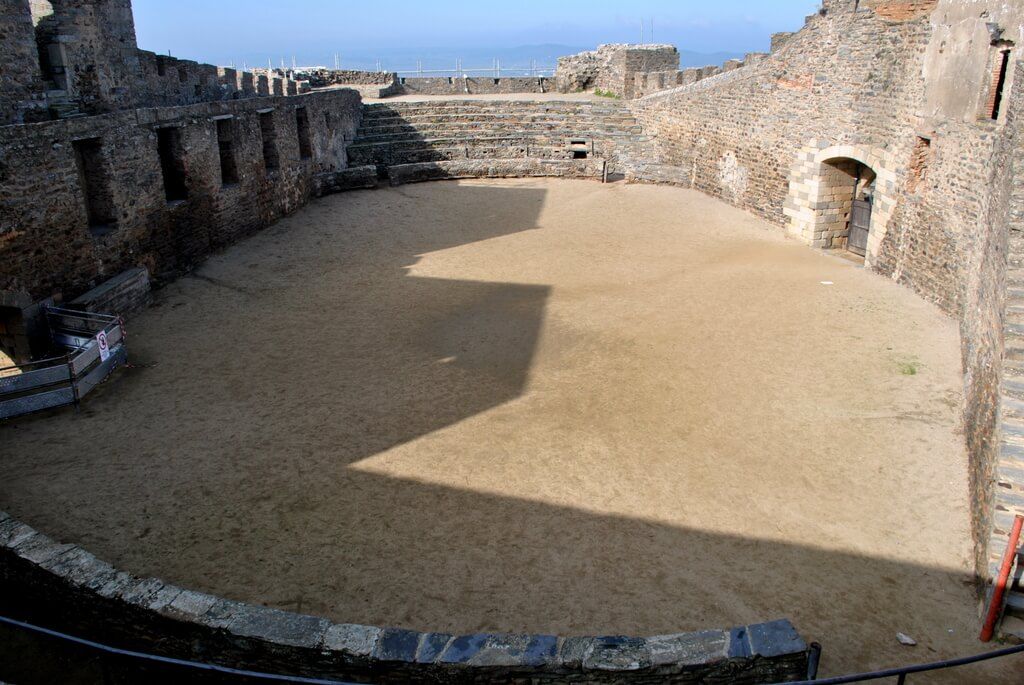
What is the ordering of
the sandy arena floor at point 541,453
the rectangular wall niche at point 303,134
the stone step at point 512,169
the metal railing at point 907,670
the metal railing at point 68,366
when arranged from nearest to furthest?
the metal railing at point 907,670 < the sandy arena floor at point 541,453 < the metal railing at point 68,366 < the rectangular wall niche at point 303,134 < the stone step at point 512,169

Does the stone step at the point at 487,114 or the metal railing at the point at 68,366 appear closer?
the metal railing at the point at 68,366

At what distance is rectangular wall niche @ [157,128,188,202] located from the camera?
11.9m

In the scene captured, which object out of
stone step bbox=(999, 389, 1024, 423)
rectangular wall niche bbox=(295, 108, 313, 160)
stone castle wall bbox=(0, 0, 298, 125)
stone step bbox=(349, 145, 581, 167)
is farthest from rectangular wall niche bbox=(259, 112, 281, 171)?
stone step bbox=(999, 389, 1024, 423)

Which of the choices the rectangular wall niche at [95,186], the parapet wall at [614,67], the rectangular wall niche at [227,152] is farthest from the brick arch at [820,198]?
the rectangular wall niche at [95,186]

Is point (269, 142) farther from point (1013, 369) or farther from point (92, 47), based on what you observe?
point (1013, 369)

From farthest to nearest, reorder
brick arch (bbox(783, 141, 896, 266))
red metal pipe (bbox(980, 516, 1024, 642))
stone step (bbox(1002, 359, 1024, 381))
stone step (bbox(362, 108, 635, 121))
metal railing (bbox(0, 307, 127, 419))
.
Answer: stone step (bbox(362, 108, 635, 121))
brick arch (bbox(783, 141, 896, 266))
metal railing (bbox(0, 307, 127, 419))
stone step (bbox(1002, 359, 1024, 381))
red metal pipe (bbox(980, 516, 1024, 642))

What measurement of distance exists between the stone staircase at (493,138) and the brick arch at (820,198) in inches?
215

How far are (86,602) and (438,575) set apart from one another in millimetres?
2298

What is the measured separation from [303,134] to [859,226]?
11144 mm

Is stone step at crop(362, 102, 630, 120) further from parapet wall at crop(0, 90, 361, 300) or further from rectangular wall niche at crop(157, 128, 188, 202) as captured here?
rectangular wall niche at crop(157, 128, 188, 202)

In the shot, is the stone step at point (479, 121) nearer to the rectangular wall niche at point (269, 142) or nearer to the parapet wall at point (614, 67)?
the parapet wall at point (614, 67)

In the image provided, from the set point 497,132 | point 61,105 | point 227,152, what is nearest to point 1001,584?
point 227,152

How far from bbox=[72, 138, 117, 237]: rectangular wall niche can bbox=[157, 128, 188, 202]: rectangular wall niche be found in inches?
51.5

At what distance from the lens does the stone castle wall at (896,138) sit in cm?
916
